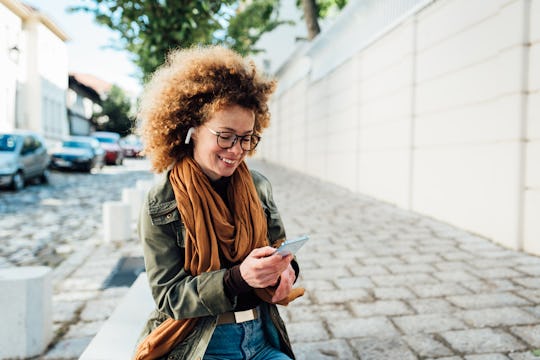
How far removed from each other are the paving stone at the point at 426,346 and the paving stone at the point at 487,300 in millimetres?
766

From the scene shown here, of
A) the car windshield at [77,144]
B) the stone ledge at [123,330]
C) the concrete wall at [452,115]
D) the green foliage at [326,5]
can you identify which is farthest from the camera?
the car windshield at [77,144]

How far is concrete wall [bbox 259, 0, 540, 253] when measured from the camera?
17.8ft

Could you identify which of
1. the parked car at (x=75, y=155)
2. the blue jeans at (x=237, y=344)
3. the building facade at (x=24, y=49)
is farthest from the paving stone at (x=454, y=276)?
the parked car at (x=75, y=155)

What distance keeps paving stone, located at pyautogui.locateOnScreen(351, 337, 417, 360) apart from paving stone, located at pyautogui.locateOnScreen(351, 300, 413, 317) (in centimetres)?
46

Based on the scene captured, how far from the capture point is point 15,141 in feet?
41.9

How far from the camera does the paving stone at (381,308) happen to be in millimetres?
3479

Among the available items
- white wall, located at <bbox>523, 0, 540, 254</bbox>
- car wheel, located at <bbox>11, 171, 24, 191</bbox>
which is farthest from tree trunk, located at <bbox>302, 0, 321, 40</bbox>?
white wall, located at <bbox>523, 0, 540, 254</bbox>

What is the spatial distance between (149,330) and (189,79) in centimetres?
101

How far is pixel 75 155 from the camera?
1962cm

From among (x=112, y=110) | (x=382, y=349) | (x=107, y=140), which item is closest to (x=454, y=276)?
(x=382, y=349)

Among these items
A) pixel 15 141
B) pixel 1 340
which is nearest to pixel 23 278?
pixel 1 340

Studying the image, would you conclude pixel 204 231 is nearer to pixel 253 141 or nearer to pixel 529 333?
pixel 253 141

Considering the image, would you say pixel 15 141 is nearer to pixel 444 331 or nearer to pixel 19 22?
pixel 19 22

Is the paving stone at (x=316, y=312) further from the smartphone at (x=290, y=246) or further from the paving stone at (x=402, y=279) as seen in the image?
the smartphone at (x=290, y=246)
